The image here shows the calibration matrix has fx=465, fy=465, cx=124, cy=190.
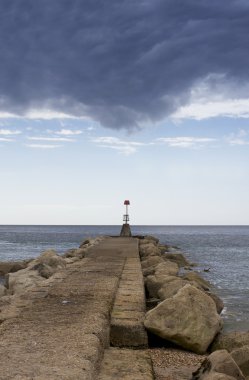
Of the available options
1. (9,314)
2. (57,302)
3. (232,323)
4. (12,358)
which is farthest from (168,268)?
(12,358)

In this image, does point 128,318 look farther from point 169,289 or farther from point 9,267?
point 9,267

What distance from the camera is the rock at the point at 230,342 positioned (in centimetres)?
540

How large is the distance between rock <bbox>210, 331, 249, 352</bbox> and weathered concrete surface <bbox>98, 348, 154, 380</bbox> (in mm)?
1334

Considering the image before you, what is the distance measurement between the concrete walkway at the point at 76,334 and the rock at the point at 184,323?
0.76 feet

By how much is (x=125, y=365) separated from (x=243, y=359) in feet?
3.91

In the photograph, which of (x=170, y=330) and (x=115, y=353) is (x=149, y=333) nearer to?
(x=170, y=330)

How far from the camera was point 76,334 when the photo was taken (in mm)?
4344

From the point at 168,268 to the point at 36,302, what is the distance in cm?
489

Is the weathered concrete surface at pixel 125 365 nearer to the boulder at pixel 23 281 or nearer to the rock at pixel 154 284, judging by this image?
the rock at pixel 154 284

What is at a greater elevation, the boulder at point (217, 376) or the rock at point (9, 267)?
the boulder at point (217, 376)

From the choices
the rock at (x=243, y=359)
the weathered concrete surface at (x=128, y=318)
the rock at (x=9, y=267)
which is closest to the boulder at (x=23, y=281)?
the weathered concrete surface at (x=128, y=318)

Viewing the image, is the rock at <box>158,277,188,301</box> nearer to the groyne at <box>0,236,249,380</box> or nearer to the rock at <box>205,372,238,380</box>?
the groyne at <box>0,236,249,380</box>

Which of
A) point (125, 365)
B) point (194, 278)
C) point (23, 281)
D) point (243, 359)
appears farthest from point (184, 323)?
point (194, 278)

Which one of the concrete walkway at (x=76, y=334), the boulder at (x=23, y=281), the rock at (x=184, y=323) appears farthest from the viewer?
the boulder at (x=23, y=281)
